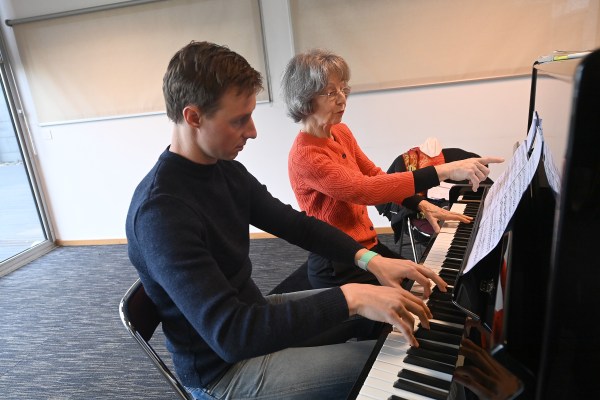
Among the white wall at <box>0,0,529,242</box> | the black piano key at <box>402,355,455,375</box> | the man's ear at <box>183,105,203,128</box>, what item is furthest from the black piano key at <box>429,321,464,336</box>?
the white wall at <box>0,0,529,242</box>

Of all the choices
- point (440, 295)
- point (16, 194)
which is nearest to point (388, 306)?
point (440, 295)

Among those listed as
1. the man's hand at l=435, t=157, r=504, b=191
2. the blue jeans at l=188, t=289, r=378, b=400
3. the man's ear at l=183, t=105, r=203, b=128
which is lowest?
the blue jeans at l=188, t=289, r=378, b=400

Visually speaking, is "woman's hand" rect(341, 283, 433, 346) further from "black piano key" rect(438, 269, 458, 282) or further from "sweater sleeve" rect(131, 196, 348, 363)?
"black piano key" rect(438, 269, 458, 282)

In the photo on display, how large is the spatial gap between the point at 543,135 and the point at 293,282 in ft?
5.16

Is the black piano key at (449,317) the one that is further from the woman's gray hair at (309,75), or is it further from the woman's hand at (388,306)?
the woman's gray hair at (309,75)

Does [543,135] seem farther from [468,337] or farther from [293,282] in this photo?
[293,282]

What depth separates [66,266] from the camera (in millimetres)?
3572

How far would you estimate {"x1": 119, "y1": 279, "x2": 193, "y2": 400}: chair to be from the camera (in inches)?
39.8

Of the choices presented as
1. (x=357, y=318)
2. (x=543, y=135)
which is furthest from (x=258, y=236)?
(x=543, y=135)

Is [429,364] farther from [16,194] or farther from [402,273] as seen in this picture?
[16,194]

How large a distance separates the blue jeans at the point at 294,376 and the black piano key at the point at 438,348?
0.69 ft

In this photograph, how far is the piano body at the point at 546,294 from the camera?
0.41 m

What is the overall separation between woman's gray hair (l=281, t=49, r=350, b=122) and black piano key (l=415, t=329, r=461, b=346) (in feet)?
3.03

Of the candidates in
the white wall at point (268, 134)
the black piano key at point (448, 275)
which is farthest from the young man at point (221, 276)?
the white wall at point (268, 134)
